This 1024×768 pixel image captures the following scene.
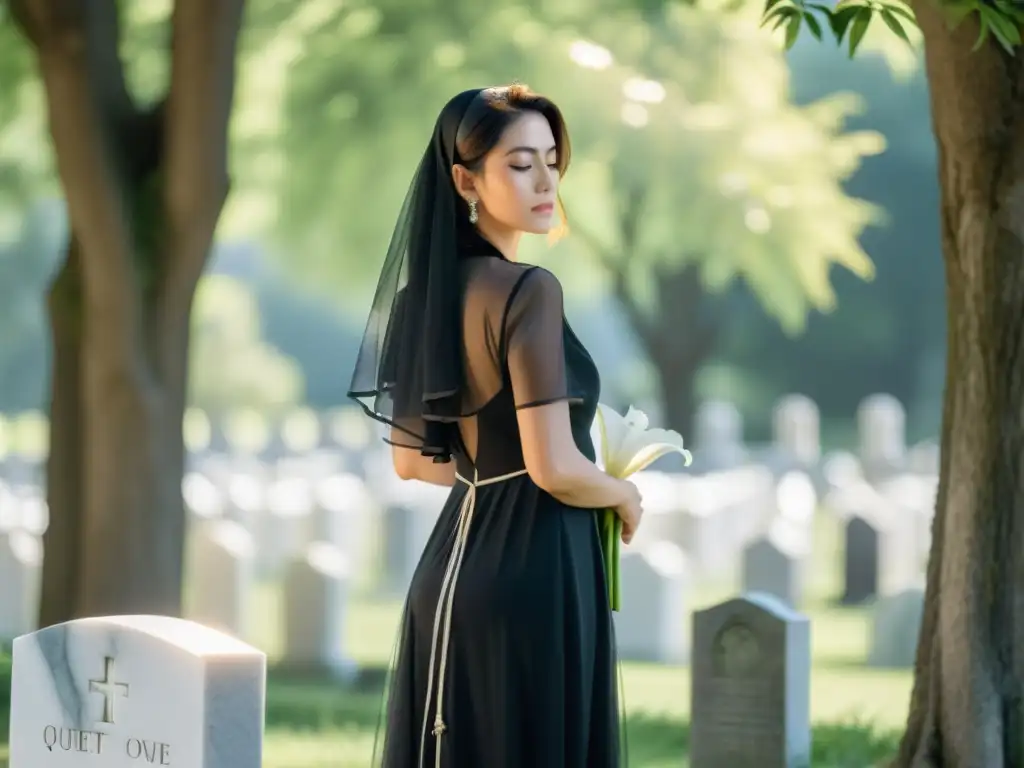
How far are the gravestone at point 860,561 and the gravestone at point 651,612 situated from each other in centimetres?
298

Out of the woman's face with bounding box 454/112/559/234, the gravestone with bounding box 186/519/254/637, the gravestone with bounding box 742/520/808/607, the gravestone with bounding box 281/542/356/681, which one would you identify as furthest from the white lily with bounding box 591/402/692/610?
the gravestone with bounding box 186/519/254/637

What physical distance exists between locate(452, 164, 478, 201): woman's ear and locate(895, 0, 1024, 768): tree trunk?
9.04 ft

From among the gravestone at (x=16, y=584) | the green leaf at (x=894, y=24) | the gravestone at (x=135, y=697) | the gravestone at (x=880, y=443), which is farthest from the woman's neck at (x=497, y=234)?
the gravestone at (x=880, y=443)

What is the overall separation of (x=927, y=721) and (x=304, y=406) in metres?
40.5

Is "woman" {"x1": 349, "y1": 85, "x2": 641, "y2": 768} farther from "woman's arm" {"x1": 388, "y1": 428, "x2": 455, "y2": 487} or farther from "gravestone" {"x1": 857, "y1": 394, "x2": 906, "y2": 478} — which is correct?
"gravestone" {"x1": 857, "y1": 394, "x2": 906, "y2": 478}

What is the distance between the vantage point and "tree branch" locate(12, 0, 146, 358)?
9516mm

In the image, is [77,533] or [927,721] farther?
[77,533]

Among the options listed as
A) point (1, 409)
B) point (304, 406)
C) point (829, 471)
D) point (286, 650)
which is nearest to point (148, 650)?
point (286, 650)

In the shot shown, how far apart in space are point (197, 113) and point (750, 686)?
13.8ft

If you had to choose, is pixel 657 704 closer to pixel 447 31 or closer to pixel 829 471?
pixel 447 31

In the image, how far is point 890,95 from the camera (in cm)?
4362

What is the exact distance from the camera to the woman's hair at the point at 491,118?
4.40 metres

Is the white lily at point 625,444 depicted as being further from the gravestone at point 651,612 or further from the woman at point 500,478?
the gravestone at point 651,612

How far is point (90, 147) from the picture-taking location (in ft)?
31.3
